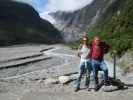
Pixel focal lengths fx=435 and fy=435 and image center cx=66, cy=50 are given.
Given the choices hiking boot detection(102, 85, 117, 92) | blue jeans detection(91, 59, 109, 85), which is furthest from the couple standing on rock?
hiking boot detection(102, 85, 117, 92)

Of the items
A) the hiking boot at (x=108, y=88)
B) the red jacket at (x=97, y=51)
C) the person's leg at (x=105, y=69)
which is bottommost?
the hiking boot at (x=108, y=88)

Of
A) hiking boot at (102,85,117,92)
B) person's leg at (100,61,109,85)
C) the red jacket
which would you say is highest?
the red jacket

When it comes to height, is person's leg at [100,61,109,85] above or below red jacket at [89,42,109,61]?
below

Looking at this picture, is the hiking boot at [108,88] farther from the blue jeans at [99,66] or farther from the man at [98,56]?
the blue jeans at [99,66]

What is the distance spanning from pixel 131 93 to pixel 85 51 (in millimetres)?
3240

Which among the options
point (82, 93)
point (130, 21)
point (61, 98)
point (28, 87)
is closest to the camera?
point (61, 98)

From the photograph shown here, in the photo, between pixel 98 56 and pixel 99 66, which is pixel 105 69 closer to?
pixel 99 66

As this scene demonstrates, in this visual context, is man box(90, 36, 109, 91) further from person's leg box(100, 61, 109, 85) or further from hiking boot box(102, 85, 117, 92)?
hiking boot box(102, 85, 117, 92)

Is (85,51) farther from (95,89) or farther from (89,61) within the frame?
(95,89)

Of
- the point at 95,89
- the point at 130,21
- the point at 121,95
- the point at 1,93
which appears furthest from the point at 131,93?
the point at 130,21

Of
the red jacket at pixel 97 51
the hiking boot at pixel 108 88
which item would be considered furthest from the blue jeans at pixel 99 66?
the hiking boot at pixel 108 88

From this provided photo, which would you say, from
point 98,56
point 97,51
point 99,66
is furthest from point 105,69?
point 97,51

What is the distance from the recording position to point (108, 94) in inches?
810

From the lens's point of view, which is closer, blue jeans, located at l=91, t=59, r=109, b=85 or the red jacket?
the red jacket
